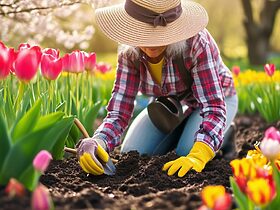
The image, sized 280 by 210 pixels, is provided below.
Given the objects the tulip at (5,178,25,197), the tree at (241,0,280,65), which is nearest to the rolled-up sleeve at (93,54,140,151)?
the tulip at (5,178,25,197)

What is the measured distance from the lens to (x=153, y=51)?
3121 millimetres

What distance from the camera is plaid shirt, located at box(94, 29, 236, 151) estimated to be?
3.11 meters

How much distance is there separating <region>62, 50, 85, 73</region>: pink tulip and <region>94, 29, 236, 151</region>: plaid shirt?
0.28 m

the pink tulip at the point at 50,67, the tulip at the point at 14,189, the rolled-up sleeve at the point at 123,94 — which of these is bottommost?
the rolled-up sleeve at the point at 123,94

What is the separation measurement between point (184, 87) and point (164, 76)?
0.16m

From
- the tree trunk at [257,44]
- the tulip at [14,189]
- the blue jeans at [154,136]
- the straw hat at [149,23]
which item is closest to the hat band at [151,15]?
the straw hat at [149,23]

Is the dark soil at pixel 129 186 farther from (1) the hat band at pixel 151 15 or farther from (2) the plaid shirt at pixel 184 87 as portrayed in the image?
(1) the hat band at pixel 151 15

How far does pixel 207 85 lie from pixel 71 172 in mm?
819

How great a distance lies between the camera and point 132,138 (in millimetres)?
3754

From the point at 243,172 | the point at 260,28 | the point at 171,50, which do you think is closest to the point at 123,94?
the point at 171,50

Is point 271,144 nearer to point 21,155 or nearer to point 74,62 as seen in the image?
point 21,155

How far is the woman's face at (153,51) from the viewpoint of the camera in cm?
309

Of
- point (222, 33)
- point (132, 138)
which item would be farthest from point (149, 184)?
point (222, 33)

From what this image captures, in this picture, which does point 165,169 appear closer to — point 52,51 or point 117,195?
point 117,195
